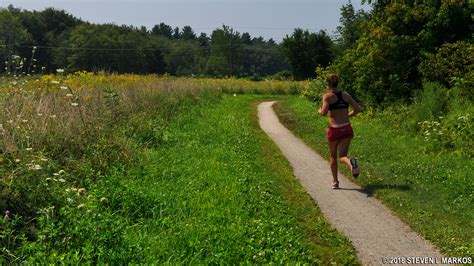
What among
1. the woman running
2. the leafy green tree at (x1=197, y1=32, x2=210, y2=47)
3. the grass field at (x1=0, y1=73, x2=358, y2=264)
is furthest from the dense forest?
the leafy green tree at (x1=197, y1=32, x2=210, y2=47)

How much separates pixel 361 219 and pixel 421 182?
2.39 m

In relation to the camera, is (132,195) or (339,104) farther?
(339,104)

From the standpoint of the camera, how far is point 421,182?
841 cm

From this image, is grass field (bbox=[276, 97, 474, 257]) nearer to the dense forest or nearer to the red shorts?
the red shorts

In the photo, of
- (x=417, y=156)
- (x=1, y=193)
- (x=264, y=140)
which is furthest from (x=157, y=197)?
(x=264, y=140)

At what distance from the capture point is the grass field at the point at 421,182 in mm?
6066

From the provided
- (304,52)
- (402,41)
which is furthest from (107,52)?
(402,41)

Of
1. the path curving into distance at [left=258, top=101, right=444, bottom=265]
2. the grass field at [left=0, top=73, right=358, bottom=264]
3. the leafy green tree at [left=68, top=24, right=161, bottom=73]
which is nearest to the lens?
the grass field at [left=0, top=73, right=358, bottom=264]

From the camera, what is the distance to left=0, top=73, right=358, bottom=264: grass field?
4.64 meters

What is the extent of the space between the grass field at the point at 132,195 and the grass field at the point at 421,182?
126cm

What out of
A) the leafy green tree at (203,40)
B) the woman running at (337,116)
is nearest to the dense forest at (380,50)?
the woman running at (337,116)

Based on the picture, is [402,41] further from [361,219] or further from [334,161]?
[361,219]

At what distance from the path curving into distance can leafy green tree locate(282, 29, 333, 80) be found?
171ft

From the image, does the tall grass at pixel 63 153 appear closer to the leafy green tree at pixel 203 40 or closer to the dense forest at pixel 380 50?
the dense forest at pixel 380 50
